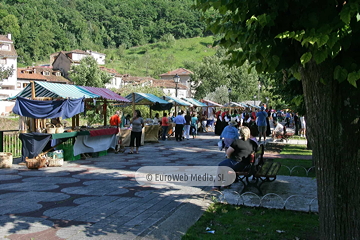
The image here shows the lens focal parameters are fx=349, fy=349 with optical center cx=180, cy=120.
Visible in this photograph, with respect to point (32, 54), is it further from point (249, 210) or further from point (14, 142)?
point (249, 210)

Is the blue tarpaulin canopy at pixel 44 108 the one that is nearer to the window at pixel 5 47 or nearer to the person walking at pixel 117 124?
the person walking at pixel 117 124

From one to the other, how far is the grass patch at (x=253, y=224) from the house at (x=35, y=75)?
74316 millimetres

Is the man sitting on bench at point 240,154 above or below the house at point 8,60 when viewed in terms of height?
below

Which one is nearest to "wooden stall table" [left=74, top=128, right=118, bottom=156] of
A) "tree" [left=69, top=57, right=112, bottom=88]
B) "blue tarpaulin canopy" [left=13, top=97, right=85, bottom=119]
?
"blue tarpaulin canopy" [left=13, top=97, right=85, bottom=119]

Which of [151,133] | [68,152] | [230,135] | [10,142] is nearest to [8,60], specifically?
[151,133]

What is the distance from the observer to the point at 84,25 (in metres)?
155

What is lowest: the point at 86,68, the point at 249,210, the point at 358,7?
the point at 249,210

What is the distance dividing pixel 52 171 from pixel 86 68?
129ft

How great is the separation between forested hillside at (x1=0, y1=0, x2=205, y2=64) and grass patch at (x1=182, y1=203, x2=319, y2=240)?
382ft

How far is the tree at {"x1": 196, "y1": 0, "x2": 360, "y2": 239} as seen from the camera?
332 centimetres

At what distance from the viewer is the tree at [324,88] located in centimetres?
332

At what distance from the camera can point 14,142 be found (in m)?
12.9

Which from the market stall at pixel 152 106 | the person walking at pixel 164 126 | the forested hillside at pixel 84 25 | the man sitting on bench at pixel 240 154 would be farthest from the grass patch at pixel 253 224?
the forested hillside at pixel 84 25

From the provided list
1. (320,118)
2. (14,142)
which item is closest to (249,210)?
(320,118)
